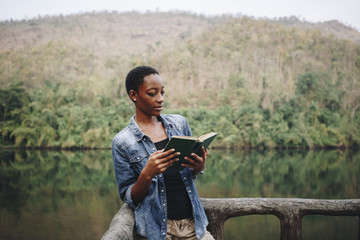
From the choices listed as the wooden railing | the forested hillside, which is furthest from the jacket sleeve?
the forested hillside

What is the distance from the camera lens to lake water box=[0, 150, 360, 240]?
31.7 ft

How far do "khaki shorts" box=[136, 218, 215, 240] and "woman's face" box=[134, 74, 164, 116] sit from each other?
676mm

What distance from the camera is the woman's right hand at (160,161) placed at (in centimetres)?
143

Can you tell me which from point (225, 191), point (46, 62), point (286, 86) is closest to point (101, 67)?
point (46, 62)

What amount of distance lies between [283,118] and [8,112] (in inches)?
1225

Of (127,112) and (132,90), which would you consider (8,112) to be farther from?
(132,90)

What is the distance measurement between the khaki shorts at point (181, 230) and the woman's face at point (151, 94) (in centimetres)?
68

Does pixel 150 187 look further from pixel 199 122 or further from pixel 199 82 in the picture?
pixel 199 82

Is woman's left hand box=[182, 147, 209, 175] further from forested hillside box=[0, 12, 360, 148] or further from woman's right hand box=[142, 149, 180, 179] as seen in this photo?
forested hillside box=[0, 12, 360, 148]

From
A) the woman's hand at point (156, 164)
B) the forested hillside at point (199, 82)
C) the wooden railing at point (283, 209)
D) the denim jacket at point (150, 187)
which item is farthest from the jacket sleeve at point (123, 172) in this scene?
the forested hillside at point (199, 82)

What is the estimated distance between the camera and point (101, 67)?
4831 cm

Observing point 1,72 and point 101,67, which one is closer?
point 1,72

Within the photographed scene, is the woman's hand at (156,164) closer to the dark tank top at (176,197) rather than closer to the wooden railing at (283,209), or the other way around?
the dark tank top at (176,197)

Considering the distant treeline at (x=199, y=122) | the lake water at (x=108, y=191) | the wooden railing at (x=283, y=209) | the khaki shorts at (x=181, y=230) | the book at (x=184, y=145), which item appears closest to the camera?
the book at (x=184, y=145)
